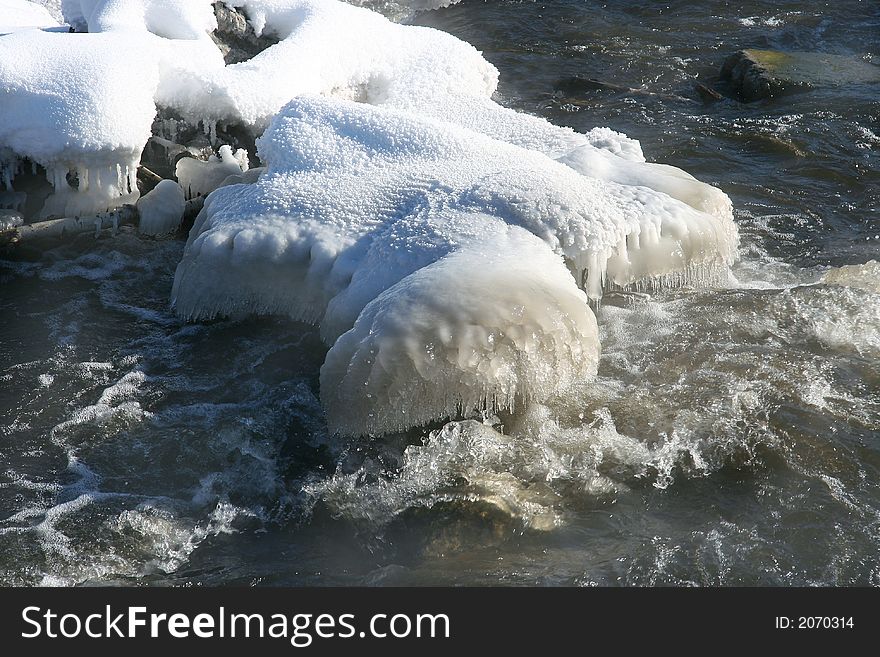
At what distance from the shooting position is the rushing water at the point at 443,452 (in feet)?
15.3

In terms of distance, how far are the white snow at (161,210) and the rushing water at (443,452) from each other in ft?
0.39

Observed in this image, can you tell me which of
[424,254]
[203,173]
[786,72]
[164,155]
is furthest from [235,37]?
[786,72]

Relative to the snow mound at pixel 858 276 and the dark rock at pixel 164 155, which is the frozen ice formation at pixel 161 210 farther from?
the snow mound at pixel 858 276

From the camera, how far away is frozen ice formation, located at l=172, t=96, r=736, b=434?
504cm

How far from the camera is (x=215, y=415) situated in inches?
223

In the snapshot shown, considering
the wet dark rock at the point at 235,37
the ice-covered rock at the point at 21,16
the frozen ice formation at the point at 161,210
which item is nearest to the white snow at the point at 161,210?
the frozen ice formation at the point at 161,210

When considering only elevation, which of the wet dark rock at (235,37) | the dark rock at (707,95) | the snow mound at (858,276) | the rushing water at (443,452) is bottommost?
the rushing water at (443,452)

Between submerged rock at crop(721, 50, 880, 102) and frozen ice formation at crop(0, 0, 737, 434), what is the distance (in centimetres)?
349

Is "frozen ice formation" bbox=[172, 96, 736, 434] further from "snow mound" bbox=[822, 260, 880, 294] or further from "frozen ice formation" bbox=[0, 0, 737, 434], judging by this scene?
"snow mound" bbox=[822, 260, 880, 294]

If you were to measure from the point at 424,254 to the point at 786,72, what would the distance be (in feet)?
22.0

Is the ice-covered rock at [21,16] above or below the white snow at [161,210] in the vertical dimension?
above

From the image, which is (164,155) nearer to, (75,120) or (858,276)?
(75,120)
